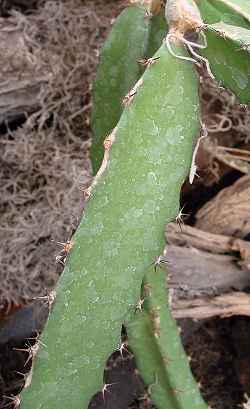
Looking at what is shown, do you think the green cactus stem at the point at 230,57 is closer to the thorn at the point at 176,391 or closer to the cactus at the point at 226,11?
the cactus at the point at 226,11

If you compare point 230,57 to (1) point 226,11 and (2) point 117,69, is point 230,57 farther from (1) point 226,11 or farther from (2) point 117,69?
(2) point 117,69

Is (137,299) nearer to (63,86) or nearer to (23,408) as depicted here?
(23,408)

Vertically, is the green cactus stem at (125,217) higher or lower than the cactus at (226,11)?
lower

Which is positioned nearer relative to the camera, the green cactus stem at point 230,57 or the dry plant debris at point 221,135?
the green cactus stem at point 230,57

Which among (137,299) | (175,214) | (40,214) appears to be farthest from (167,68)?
(40,214)

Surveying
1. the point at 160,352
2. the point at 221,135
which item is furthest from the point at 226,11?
the point at 221,135

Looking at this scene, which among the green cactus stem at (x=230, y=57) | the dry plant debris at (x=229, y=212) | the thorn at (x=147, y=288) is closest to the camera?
the green cactus stem at (x=230, y=57)

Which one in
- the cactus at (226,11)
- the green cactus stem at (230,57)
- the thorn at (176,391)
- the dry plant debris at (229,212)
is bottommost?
the thorn at (176,391)

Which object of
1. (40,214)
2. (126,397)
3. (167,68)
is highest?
(167,68)

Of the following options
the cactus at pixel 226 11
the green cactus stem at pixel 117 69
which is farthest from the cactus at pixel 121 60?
the cactus at pixel 226 11

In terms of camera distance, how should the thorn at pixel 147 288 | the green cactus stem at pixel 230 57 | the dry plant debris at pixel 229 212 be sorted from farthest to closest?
the dry plant debris at pixel 229 212 → the thorn at pixel 147 288 → the green cactus stem at pixel 230 57
